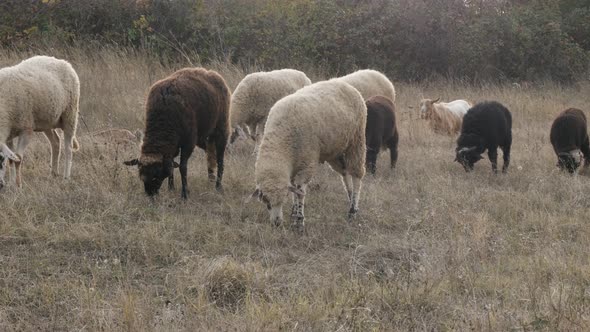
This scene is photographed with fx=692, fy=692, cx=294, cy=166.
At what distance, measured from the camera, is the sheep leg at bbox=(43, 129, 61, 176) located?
9.68 meters

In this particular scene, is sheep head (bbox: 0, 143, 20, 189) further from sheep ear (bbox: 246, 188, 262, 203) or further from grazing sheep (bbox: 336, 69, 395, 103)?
grazing sheep (bbox: 336, 69, 395, 103)

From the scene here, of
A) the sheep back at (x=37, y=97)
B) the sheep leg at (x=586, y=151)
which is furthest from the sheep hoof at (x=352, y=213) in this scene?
the sheep leg at (x=586, y=151)

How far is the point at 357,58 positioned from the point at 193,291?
16173 millimetres

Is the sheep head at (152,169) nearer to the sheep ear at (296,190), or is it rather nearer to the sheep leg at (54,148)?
the sheep ear at (296,190)

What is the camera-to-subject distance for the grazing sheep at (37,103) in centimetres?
841

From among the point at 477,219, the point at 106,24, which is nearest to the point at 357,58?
the point at 106,24

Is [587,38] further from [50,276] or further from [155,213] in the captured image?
[50,276]

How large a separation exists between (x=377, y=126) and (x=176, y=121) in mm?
3613

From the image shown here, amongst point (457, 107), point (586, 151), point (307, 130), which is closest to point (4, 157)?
point (307, 130)

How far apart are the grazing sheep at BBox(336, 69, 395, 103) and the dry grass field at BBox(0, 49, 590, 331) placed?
2.14 meters

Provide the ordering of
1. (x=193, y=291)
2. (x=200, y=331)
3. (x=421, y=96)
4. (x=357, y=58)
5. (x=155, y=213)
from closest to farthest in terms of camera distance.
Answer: (x=200, y=331) → (x=193, y=291) → (x=155, y=213) → (x=421, y=96) → (x=357, y=58)

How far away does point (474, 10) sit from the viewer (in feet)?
74.9

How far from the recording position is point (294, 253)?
6.90 metres

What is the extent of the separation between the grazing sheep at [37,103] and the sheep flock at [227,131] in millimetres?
12
